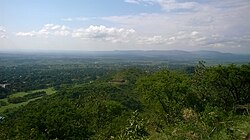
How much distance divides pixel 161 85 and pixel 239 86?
640 centimetres

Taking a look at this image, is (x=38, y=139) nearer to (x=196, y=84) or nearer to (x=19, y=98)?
(x=196, y=84)

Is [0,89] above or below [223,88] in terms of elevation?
Answer: below

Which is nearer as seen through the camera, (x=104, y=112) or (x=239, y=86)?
(x=239, y=86)

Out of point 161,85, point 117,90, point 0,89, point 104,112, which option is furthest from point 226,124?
point 0,89

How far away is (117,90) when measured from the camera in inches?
2672

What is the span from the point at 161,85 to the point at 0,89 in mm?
76214

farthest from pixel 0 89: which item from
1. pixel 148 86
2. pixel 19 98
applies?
pixel 148 86

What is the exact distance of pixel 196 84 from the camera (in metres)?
26.8

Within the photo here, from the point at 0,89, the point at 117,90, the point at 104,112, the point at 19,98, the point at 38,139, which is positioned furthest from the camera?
the point at 0,89

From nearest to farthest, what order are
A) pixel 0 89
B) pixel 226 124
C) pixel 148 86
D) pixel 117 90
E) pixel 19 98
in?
pixel 226 124, pixel 148 86, pixel 117 90, pixel 19 98, pixel 0 89

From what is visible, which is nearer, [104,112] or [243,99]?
[243,99]

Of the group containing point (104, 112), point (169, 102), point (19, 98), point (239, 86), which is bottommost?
point (19, 98)

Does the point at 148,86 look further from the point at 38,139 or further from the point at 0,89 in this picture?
the point at 0,89

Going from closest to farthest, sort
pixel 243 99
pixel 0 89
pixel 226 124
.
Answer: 1. pixel 226 124
2. pixel 243 99
3. pixel 0 89
